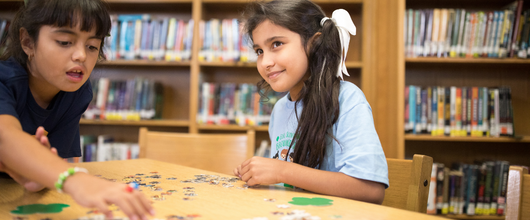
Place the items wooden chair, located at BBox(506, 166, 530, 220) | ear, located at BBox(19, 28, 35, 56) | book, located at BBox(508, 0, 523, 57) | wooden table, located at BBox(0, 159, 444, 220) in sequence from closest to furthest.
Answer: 1. wooden table, located at BBox(0, 159, 444, 220)
2. wooden chair, located at BBox(506, 166, 530, 220)
3. ear, located at BBox(19, 28, 35, 56)
4. book, located at BBox(508, 0, 523, 57)

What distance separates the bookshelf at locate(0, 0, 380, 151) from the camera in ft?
9.07

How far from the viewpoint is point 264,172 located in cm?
97

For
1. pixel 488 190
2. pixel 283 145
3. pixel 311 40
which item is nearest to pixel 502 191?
pixel 488 190

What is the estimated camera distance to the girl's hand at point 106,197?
0.60 m

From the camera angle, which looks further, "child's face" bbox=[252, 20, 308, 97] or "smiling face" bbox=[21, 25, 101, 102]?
"child's face" bbox=[252, 20, 308, 97]

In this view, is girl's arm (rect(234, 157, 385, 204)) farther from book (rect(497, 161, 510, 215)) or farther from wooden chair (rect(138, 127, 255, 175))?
book (rect(497, 161, 510, 215))

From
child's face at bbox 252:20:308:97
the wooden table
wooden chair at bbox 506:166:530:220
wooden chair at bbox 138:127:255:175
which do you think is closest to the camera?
the wooden table

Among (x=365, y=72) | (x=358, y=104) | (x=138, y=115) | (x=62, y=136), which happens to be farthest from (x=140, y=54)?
(x=358, y=104)

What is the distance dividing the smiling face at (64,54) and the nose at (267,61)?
546 mm

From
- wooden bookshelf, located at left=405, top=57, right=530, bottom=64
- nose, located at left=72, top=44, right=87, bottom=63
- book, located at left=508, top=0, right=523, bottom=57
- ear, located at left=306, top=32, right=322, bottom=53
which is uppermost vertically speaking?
book, located at left=508, top=0, right=523, bottom=57

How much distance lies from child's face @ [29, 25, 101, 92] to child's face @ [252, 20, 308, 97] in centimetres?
56

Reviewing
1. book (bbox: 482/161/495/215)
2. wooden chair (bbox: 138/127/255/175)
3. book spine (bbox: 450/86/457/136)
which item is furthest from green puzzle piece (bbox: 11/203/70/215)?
book (bbox: 482/161/495/215)

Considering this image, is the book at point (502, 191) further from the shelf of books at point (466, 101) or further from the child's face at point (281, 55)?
the child's face at point (281, 55)

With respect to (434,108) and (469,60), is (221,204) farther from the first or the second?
(469,60)
